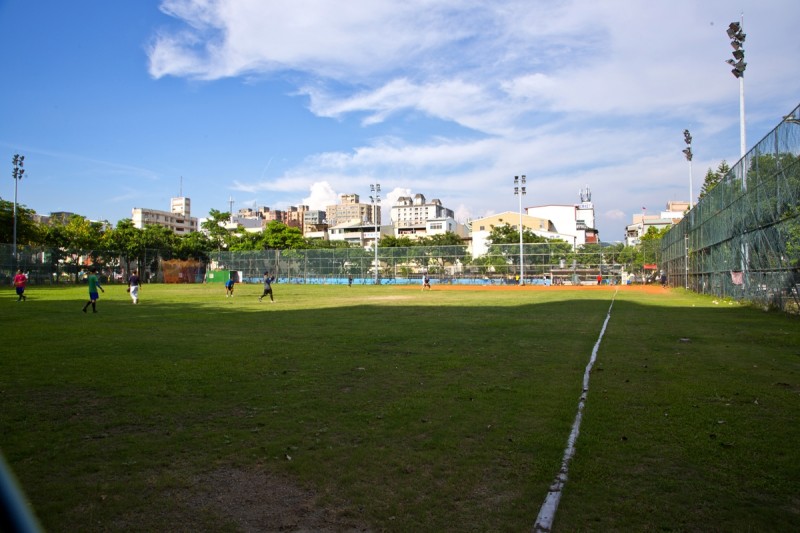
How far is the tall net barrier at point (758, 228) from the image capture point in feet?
60.8

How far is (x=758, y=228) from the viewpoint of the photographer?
2222cm

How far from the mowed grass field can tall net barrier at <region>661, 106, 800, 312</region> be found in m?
9.13

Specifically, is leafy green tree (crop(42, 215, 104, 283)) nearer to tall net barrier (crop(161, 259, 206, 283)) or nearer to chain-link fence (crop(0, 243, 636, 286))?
chain-link fence (crop(0, 243, 636, 286))

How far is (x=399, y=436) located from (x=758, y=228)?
71.2ft

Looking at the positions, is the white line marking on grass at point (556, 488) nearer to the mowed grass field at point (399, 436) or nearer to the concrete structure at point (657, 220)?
the mowed grass field at point (399, 436)

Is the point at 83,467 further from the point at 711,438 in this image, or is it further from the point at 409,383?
the point at 711,438

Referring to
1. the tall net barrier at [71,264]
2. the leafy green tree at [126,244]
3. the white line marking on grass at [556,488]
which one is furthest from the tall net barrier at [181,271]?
the white line marking on grass at [556,488]

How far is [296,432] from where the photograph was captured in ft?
19.7

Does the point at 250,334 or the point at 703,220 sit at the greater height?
the point at 703,220

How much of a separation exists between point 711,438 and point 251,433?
4.63 m

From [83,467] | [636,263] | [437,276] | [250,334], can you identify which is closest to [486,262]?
[437,276]

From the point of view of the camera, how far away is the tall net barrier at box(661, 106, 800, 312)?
60.8 feet

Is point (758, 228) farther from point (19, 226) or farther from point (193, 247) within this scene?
point (193, 247)

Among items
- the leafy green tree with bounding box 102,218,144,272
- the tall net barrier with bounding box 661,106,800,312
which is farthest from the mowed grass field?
the leafy green tree with bounding box 102,218,144,272
